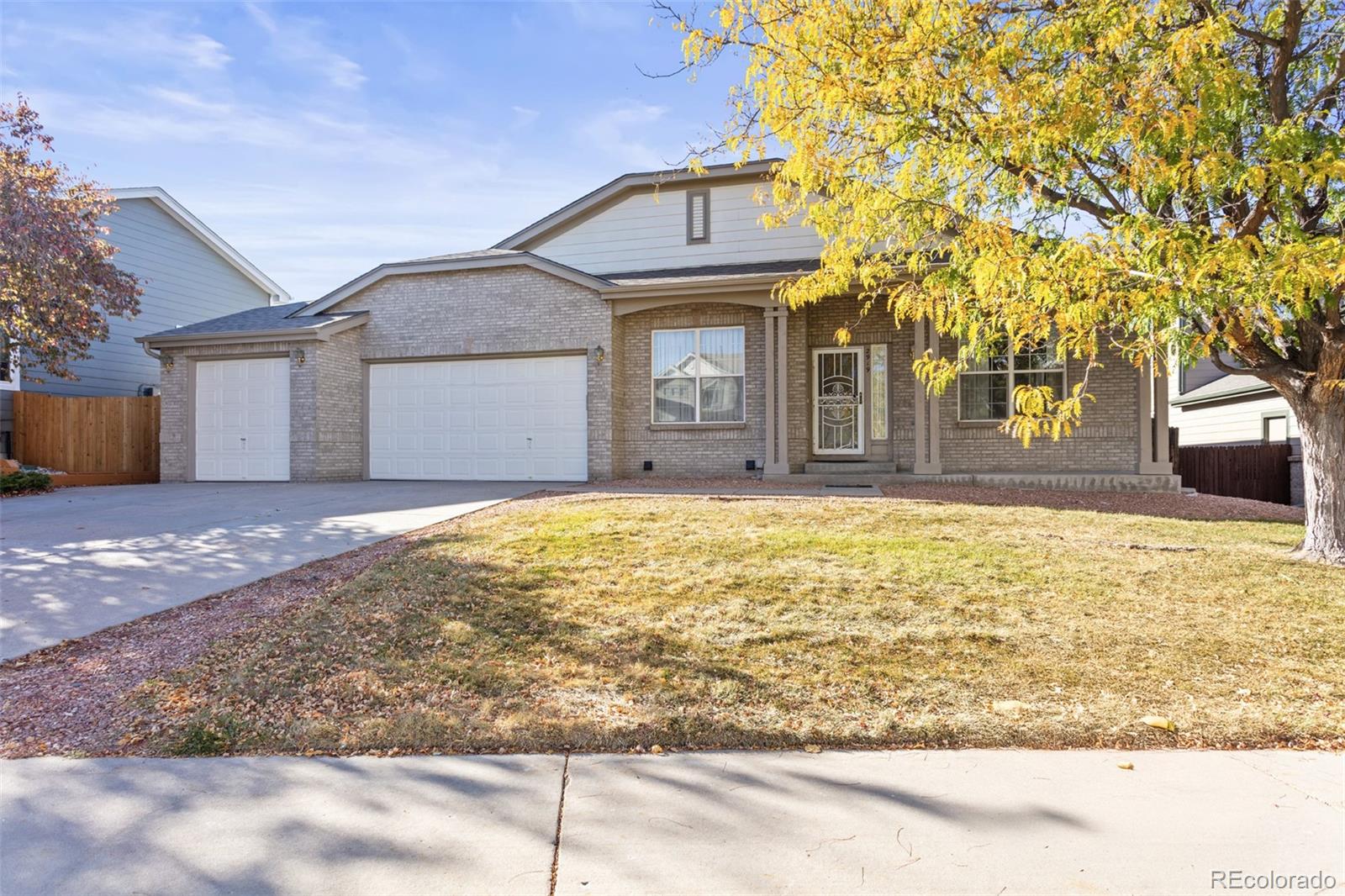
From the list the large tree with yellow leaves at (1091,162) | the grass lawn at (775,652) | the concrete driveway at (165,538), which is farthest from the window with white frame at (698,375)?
the grass lawn at (775,652)

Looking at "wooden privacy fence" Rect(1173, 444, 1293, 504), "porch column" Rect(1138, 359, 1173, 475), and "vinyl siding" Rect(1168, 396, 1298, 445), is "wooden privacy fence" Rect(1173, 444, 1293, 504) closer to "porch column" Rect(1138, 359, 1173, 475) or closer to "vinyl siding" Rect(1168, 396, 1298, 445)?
"vinyl siding" Rect(1168, 396, 1298, 445)

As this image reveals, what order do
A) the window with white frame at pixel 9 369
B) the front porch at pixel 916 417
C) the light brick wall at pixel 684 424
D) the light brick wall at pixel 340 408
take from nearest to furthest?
the front porch at pixel 916 417, the light brick wall at pixel 684 424, the light brick wall at pixel 340 408, the window with white frame at pixel 9 369

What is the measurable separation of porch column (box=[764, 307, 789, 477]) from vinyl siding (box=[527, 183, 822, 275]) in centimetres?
255

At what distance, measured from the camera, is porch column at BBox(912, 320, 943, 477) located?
525 inches

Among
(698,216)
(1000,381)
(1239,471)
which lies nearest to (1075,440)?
(1000,381)

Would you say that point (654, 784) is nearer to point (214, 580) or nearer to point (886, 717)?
point (886, 717)

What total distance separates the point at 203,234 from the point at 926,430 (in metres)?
21.3

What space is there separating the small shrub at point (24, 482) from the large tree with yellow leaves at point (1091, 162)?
14029mm

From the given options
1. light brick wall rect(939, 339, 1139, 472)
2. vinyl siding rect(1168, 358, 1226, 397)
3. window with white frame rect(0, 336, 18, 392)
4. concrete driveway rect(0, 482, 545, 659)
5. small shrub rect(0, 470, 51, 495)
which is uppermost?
vinyl siding rect(1168, 358, 1226, 397)

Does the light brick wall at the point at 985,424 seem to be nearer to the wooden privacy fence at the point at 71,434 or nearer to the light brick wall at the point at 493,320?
the light brick wall at the point at 493,320

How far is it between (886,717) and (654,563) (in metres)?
2.77

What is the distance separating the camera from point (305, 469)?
47.5 feet

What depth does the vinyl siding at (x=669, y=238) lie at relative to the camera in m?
15.5

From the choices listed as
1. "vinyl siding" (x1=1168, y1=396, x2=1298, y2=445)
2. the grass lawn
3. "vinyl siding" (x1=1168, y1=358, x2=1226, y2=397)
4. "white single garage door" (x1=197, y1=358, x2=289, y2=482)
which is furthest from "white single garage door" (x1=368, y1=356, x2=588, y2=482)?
"vinyl siding" (x1=1168, y1=358, x2=1226, y2=397)
